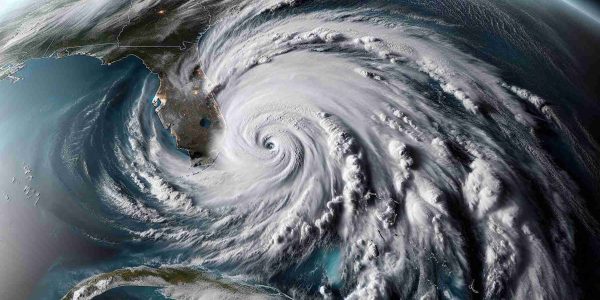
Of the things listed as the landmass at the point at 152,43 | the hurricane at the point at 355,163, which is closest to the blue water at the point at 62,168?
the hurricane at the point at 355,163

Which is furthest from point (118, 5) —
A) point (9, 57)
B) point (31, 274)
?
point (31, 274)

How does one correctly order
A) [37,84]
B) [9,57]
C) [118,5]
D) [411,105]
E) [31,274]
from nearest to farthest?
[31,274]
[411,105]
[37,84]
[9,57]
[118,5]

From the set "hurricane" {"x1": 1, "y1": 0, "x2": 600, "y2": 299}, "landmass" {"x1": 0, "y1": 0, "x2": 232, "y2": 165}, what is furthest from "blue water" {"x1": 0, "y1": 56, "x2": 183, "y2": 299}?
"landmass" {"x1": 0, "y1": 0, "x2": 232, "y2": 165}

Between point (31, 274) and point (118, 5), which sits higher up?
point (118, 5)

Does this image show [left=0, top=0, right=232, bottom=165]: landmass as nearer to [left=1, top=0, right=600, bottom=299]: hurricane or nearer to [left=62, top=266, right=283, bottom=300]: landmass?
[left=1, top=0, right=600, bottom=299]: hurricane

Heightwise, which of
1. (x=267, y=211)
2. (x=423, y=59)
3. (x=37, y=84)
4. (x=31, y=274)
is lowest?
(x=31, y=274)

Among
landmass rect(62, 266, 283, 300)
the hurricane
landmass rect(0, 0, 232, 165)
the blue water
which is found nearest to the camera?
the hurricane

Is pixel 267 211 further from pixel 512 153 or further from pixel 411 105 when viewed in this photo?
pixel 512 153

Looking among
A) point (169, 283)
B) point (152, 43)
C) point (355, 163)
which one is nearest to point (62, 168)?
point (169, 283)

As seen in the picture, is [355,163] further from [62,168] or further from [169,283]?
[62,168]
